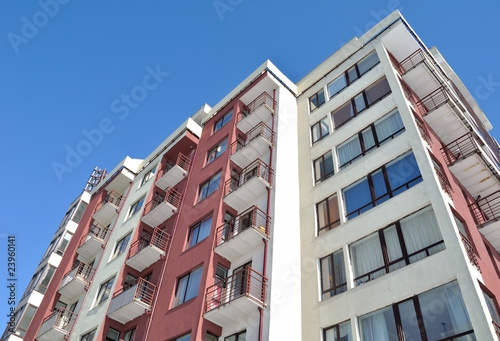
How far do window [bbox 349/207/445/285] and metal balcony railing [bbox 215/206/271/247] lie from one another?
4.85 metres

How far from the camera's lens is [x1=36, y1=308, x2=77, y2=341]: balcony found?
28141mm

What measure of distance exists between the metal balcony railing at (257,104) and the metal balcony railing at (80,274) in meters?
16.2

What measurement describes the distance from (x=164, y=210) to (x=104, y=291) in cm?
710

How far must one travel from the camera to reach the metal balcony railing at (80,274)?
102 ft

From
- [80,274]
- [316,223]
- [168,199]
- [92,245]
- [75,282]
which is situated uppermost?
[168,199]

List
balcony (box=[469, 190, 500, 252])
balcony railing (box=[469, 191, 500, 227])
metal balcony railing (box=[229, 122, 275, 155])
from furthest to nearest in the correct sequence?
1. metal balcony railing (box=[229, 122, 275, 155])
2. balcony railing (box=[469, 191, 500, 227])
3. balcony (box=[469, 190, 500, 252])

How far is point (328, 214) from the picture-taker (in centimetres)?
2169

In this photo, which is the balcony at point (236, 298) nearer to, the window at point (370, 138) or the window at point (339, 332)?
the window at point (339, 332)

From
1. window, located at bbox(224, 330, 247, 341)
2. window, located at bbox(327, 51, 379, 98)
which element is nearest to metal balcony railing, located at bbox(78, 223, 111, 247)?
window, located at bbox(224, 330, 247, 341)

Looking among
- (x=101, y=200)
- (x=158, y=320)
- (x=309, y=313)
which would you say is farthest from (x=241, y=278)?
(x=101, y=200)

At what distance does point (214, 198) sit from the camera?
2555 cm

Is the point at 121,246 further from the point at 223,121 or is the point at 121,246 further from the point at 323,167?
the point at 323,167

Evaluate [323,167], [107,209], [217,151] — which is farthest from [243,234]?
[107,209]

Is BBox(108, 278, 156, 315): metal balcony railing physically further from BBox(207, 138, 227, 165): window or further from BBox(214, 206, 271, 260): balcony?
BBox(207, 138, 227, 165): window
